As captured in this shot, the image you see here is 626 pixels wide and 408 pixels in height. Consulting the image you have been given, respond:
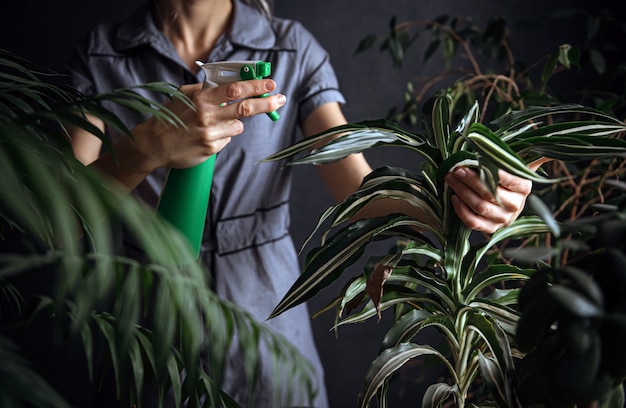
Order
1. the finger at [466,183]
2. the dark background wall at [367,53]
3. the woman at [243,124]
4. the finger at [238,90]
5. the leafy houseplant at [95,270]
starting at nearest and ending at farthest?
1. the leafy houseplant at [95,270]
2. the finger at [466,183]
3. the finger at [238,90]
4. the woman at [243,124]
5. the dark background wall at [367,53]

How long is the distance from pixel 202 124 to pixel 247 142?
409 millimetres

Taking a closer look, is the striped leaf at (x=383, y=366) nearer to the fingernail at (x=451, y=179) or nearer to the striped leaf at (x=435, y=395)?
the striped leaf at (x=435, y=395)

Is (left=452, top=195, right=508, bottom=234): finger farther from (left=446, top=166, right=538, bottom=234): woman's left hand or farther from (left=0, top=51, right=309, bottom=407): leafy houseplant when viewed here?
(left=0, top=51, right=309, bottom=407): leafy houseplant

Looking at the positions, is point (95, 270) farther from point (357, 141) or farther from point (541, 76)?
point (541, 76)

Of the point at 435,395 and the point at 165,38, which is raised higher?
the point at 165,38

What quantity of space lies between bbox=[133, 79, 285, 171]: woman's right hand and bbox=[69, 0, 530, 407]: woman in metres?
0.33

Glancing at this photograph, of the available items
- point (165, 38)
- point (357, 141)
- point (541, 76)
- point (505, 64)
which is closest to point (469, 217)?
point (357, 141)

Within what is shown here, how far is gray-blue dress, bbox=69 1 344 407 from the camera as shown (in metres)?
1.23

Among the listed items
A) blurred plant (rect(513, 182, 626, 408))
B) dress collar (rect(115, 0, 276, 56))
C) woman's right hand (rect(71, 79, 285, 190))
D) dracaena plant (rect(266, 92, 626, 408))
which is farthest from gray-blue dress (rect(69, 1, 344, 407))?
blurred plant (rect(513, 182, 626, 408))

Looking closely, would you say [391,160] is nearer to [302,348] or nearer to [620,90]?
[620,90]

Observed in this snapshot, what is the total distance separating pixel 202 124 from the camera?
828mm

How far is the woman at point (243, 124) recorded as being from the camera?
1214 millimetres

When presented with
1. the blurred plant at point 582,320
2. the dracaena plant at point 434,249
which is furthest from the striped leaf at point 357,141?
the blurred plant at point 582,320

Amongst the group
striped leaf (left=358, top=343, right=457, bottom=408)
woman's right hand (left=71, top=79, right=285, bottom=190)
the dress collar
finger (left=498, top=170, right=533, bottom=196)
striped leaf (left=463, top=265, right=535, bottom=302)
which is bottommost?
striped leaf (left=358, top=343, right=457, bottom=408)
